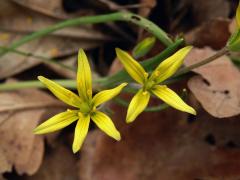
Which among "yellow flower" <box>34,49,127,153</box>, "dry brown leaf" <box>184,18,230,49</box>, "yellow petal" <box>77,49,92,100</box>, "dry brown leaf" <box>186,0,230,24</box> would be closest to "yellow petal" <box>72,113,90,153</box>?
"yellow flower" <box>34,49,127,153</box>

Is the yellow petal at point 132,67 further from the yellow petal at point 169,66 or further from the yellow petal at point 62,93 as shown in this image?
the yellow petal at point 62,93

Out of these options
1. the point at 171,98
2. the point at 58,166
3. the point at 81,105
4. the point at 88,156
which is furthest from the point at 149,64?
the point at 58,166

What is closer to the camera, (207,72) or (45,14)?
(207,72)

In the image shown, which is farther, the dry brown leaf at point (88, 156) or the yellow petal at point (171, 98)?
the dry brown leaf at point (88, 156)

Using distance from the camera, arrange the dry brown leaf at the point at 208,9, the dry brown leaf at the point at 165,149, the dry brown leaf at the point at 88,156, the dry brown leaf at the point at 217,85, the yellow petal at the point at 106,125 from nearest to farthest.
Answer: the yellow petal at the point at 106,125 < the dry brown leaf at the point at 217,85 < the dry brown leaf at the point at 165,149 < the dry brown leaf at the point at 88,156 < the dry brown leaf at the point at 208,9

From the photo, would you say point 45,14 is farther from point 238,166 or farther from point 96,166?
point 238,166

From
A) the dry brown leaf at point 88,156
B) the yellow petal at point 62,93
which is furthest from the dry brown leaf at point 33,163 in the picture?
the yellow petal at point 62,93

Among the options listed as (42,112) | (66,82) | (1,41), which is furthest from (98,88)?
(1,41)
